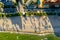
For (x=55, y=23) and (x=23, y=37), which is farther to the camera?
(x=55, y=23)

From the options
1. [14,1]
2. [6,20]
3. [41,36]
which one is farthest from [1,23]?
[41,36]

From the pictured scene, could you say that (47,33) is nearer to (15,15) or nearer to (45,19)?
(45,19)

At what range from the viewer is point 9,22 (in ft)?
80.9

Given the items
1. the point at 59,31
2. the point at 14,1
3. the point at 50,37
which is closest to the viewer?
the point at 50,37

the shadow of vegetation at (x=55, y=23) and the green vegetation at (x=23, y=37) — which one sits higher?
the shadow of vegetation at (x=55, y=23)

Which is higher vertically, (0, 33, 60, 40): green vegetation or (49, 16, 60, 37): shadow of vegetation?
(49, 16, 60, 37): shadow of vegetation

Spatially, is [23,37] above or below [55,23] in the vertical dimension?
below

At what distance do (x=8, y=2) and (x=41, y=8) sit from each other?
2.82 metres

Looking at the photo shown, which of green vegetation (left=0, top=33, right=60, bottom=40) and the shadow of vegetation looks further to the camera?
the shadow of vegetation

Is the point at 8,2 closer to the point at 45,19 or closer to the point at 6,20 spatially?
the point at 6,20

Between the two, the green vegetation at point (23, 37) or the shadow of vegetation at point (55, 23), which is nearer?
the green vegetation at point (23, 37)

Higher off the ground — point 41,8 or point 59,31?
point 41,8

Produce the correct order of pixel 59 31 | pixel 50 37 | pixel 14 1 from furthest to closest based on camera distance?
pixel 14 1 < pixel 59 31 < pixel 50 37

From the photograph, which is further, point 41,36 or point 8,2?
point 8,2
